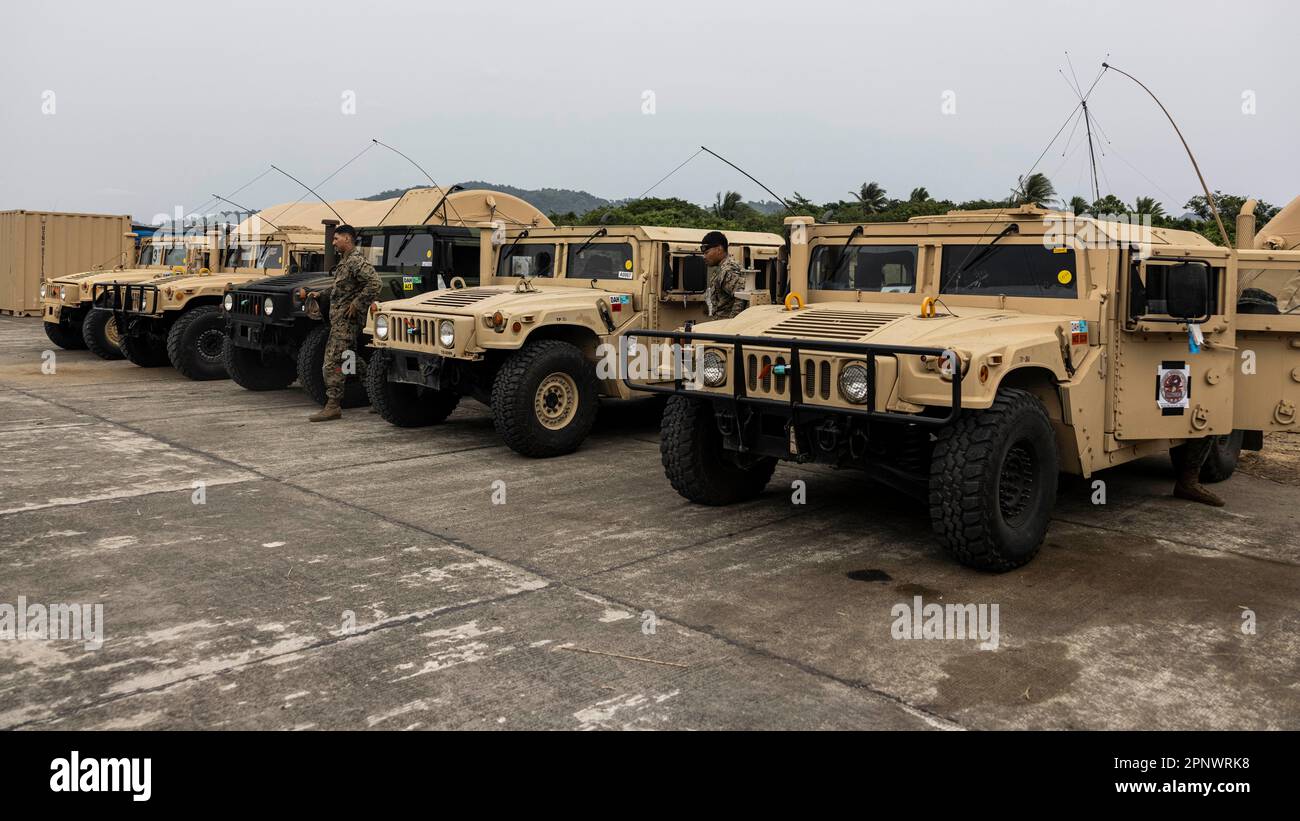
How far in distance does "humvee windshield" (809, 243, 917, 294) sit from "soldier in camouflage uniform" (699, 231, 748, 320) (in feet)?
4.45

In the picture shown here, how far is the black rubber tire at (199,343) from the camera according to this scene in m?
12.0

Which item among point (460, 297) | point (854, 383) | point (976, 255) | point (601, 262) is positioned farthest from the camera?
point (601, 262)

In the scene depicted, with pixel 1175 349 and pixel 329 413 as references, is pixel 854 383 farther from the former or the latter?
pixel 329 413

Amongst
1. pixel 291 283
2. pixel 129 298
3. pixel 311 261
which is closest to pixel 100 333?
pixel 129 298

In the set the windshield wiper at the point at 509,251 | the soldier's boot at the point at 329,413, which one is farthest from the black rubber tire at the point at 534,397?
the soldier's boot at the point at 329,413

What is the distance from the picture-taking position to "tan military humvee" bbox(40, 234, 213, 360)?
13.6 m

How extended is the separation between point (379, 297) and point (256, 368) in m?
2.71

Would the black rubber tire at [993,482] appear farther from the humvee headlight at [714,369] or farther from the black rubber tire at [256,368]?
the black rubber tire at [256,368]

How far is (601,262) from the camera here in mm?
8594

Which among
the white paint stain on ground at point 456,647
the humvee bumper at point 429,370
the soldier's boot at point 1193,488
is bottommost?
the white paint stain on ground at point 456,647

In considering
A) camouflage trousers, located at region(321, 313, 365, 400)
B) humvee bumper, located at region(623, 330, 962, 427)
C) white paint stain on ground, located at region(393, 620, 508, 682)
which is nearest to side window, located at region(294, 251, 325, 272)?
camouflage trousers, located at region(321, 313, 365, 400)

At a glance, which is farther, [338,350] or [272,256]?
[272,256]
